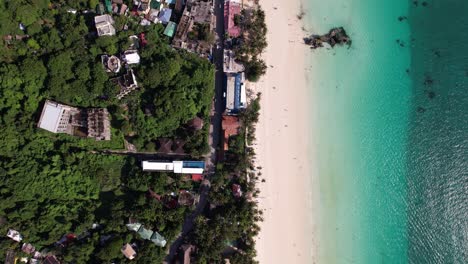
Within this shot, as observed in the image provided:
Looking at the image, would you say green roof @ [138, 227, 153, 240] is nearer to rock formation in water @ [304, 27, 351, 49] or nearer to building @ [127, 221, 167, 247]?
building @ [127, 221, 167, 247]

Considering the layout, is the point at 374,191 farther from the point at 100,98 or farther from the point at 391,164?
the point at 100,98

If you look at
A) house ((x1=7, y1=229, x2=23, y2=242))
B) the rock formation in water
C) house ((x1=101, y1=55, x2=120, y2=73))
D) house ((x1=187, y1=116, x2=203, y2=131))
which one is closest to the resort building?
house ((x1=101, y1=55, x2=120, y2=73))

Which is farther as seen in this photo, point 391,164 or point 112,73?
point 391,164

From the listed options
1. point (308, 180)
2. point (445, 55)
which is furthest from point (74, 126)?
point (445, 55)

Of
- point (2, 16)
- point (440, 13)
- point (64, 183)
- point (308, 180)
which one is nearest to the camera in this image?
point (2, 16)

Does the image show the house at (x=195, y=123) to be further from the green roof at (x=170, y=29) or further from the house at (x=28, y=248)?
the house at (x=28, y=248)

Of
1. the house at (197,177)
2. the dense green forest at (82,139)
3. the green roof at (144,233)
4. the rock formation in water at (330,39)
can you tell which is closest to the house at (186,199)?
the dense green forest at (82,139)
